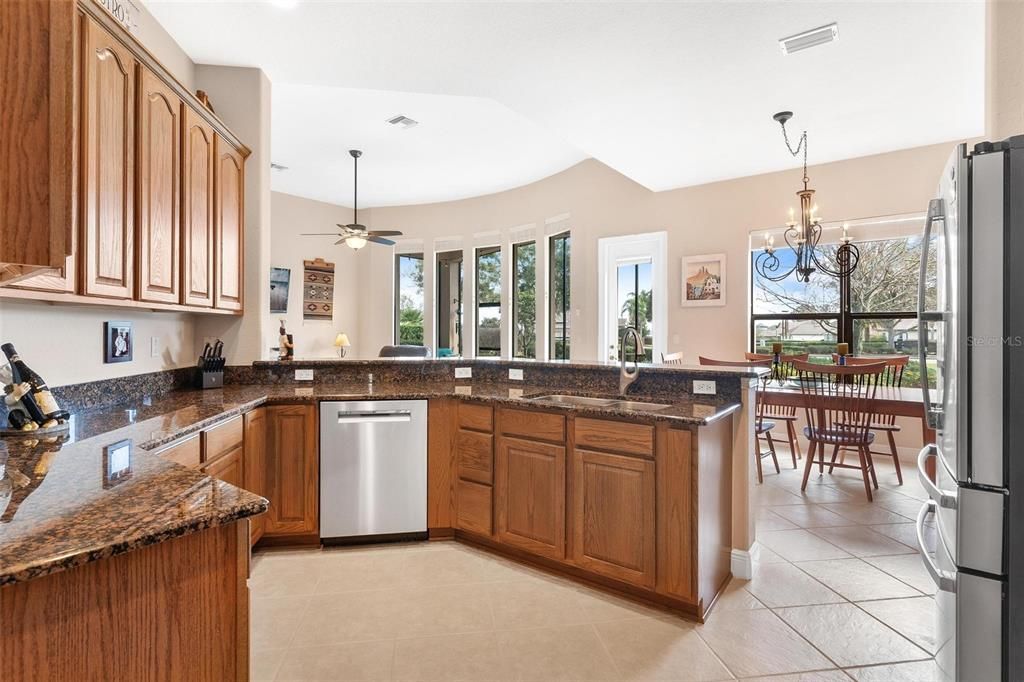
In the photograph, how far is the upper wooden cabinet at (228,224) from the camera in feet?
9.26

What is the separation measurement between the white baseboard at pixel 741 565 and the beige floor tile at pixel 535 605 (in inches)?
30.2

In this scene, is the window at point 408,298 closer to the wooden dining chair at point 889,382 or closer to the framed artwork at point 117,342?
the framed artwork at point 117,342

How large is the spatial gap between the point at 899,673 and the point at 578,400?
168 centimetres

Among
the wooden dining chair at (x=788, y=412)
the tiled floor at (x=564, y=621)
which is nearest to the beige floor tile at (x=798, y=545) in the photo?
the tiled floor at (x=564, y=621)

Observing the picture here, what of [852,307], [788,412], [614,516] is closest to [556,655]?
[614,516]

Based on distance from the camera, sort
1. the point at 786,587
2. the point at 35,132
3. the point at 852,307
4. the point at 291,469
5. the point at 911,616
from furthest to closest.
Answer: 1. the point at 852,307
2. the point at 291,469
3. the point at 786,587
4. the point at 911,616
5. the point at 35,132

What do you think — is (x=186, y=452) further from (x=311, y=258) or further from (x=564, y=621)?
(x=311, y=258)

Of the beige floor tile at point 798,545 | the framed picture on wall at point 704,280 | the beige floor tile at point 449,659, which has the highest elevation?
the framed picture on wall at point 704,280

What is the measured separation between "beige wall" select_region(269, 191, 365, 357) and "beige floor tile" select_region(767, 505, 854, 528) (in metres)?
6.27

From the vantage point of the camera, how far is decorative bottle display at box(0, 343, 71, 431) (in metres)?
1.66

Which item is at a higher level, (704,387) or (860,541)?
A: (704,387)

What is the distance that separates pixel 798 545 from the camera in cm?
285

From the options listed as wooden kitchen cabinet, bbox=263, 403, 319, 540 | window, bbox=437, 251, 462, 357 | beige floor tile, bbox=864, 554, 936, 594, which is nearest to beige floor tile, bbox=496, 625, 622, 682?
wooden kitchen cabinet, bbox=263, 403, 319, 540

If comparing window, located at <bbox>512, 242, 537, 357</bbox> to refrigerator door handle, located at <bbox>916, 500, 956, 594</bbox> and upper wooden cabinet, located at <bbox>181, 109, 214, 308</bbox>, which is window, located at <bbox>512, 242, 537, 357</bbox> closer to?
upper wooden cabinet, located at <bbox>181, 109, 214, 308</bbox>
